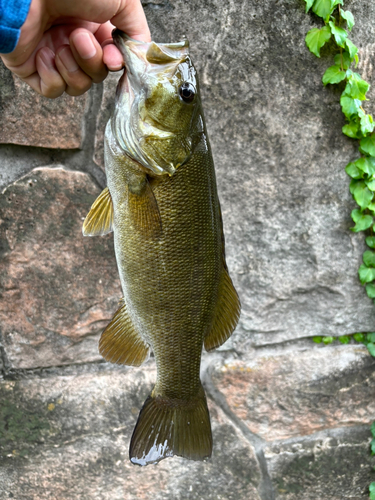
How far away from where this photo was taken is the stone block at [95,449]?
1.39 metres

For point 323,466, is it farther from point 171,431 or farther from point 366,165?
point 366,165

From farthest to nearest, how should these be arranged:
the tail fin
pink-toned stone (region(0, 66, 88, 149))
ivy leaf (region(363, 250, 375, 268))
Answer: ivy leaf (region(363, 250, 375, 268)), pink-toned stone (region(0, 66, 88, 149)), the tail fin

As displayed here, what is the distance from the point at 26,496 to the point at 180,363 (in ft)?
2.74

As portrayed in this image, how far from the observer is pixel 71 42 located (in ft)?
2.99

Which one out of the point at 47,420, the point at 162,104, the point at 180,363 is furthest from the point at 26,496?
the point at 162,104

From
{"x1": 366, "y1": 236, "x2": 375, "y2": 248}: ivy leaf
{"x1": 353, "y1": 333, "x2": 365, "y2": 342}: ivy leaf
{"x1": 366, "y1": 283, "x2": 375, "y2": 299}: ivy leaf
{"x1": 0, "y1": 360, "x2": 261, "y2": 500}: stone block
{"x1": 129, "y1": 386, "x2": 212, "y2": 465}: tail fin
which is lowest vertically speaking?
{"x1": 0, "y1": 360, "x2": 261, "y2": 500}: stone block

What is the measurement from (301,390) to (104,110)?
1137 mm

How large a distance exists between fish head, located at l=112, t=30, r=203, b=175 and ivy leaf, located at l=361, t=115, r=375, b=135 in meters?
0.62

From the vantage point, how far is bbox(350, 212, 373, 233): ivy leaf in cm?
138

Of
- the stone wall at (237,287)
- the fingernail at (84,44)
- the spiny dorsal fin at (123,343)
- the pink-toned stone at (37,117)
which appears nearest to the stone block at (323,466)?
the stone wall at (237,287)

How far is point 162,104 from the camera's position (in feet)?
2.92

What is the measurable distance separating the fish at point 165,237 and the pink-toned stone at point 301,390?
39 centimetres

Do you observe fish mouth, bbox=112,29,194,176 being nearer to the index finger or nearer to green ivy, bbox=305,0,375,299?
the index finger

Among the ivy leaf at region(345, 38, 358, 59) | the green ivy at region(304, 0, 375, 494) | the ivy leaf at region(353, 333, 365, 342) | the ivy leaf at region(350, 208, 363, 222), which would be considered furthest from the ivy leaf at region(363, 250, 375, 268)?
the ivy leaf at region(345, 38, 358, 59)
